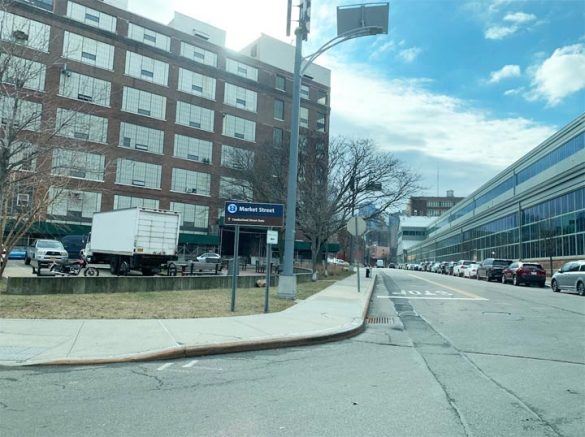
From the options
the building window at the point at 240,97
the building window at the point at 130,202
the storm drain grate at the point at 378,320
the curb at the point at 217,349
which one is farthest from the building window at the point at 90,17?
the curb at the point at 217,349

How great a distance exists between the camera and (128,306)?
12.2 meters

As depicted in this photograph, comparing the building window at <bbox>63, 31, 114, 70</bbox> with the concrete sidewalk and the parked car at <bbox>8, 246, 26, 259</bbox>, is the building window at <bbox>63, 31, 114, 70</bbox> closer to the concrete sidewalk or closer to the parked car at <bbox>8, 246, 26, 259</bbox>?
the parked car at <bbox>8, 246, 26, 259</bbox>

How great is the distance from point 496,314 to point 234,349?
8.70 metres

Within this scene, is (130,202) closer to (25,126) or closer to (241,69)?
(241,69)

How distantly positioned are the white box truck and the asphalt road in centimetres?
1710

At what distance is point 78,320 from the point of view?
32.9 ft

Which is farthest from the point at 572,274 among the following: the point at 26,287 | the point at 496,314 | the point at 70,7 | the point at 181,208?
the point at 70,7

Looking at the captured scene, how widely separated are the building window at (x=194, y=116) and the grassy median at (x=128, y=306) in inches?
1703

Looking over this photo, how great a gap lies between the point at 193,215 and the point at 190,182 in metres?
3.69

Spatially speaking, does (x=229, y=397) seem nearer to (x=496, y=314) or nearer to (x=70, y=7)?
(x=496, y=314)

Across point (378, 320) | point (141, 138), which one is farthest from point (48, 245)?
point (141, 138)

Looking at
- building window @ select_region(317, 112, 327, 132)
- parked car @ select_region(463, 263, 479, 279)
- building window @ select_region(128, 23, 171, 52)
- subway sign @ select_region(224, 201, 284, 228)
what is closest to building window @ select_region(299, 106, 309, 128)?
building window @ select_region(317, 112, 327, 132)

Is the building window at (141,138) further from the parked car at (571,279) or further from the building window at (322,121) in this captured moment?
the parked car at (571,279)

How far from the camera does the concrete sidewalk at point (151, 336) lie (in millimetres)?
7344
